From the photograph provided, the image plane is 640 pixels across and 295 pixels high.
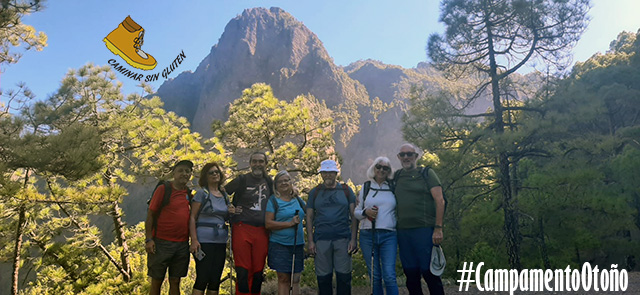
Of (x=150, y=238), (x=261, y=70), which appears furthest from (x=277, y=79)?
(x=150, y=238)

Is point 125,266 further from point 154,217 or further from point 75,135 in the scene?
point 154,217

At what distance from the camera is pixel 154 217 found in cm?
338

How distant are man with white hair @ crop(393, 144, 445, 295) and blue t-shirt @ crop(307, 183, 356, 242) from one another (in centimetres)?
50

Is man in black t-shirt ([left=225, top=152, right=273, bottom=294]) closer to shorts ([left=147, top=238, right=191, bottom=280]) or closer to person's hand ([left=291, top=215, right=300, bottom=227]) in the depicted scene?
person's hand ([left=291, top=215, right=300, bottom=227])

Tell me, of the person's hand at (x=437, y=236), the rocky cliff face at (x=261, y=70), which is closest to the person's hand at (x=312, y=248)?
the person's hand at (x=437, y=236)

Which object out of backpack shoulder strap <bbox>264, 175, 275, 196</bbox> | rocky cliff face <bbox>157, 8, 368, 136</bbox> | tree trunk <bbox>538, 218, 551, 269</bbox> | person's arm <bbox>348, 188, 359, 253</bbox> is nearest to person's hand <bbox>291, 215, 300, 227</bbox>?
backpack shoulder strap <bbox>264, 175, 275, 196</bbox>

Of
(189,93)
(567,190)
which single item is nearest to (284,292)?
(567,190)

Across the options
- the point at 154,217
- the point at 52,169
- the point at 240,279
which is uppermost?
the point at 52,169

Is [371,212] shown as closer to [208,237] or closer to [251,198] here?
[251,198]

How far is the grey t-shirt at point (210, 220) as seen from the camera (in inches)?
133

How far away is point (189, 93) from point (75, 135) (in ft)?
200

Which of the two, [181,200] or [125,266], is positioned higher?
[181,200]

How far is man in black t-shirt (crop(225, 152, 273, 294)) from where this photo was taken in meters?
3.41

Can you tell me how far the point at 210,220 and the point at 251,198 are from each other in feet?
1.43
